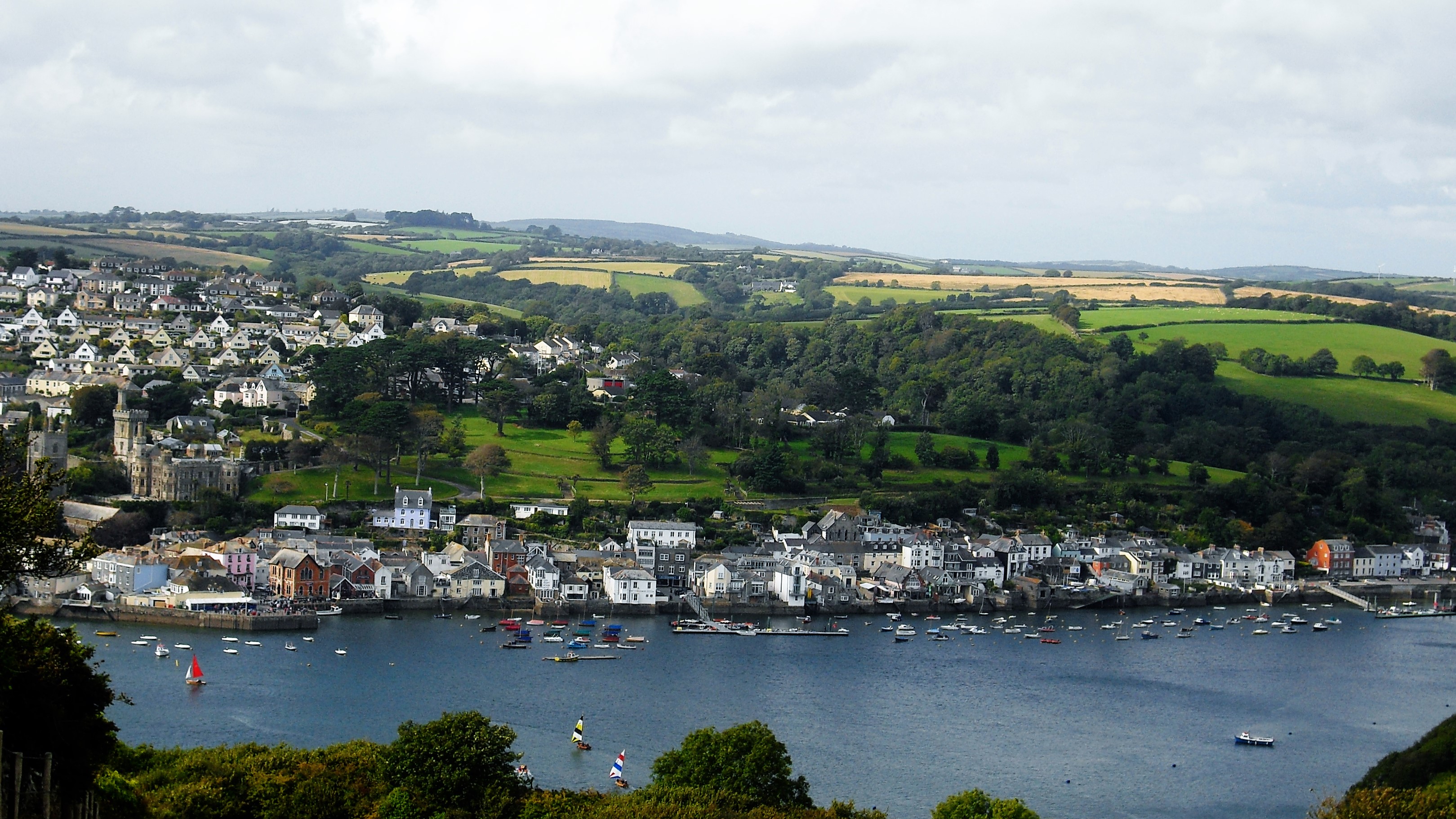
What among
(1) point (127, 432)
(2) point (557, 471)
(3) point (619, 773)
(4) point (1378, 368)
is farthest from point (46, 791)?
(4) point (1378, 368)

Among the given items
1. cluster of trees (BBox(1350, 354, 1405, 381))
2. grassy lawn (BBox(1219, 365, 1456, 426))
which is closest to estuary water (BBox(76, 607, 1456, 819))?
grassy lawn (BBox(1219, 365, 1456, 426))

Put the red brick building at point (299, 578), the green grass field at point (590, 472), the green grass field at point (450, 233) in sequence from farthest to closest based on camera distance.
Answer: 1. the green grass field at point (450, 233)
2. the green grass field at point (590, 472)
3. the red brick building at point (299, 578)

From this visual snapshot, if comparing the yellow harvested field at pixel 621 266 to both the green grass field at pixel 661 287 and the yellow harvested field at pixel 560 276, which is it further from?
the green grass field at pixel 661 287

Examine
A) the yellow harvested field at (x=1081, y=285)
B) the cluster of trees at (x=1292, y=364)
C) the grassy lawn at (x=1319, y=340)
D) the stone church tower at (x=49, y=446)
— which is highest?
the yellow harvested field at (x=1081, y=285)

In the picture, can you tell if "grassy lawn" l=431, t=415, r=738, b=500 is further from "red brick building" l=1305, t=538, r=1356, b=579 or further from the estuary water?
"red brick building" l=1305, t=538, r=1356, b=579

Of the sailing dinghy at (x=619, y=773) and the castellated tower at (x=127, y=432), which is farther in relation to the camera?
the castellated tower at (x=127, y=432)

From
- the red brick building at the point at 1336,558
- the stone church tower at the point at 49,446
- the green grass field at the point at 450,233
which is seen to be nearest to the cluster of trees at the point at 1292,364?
the red brick building at the point at 1336,558

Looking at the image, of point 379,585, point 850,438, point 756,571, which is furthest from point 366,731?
point 850,438
